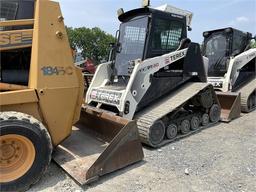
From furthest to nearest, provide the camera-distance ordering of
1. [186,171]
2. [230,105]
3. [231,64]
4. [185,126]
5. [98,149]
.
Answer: [231,64]
[230,105]
[185,126]
[98,149]
[186,171]

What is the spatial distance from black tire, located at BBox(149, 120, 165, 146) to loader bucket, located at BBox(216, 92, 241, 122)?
2.41 meters

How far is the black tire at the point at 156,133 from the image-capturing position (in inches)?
195

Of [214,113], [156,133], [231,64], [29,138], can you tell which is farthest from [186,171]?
[231,64]

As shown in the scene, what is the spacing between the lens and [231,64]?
823 centimetres

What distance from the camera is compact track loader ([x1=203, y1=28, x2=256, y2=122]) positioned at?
320 inches

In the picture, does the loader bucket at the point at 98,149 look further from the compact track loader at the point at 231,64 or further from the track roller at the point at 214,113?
the compact track loader at the point at 231,64

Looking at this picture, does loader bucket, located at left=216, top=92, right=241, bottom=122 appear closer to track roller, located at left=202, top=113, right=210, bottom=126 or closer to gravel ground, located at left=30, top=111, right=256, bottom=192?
track roller, located at left=202, top=113, right=210, bottom=126

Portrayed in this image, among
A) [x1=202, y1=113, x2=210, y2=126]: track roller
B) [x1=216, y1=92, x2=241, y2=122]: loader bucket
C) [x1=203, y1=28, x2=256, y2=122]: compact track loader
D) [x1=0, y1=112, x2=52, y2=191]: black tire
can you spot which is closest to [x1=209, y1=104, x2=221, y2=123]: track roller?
[x1=202, y1=113, x2=210, y2=126]: track roller

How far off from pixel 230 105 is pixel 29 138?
18.1 ft

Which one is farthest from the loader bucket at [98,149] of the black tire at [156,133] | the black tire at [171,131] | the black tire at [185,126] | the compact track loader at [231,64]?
the compact track loader at [231,64]

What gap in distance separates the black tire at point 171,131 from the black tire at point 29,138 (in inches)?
102

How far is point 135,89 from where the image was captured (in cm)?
527

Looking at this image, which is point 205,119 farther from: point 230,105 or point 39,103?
point 39,103

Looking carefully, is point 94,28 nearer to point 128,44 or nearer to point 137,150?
point 128,44
